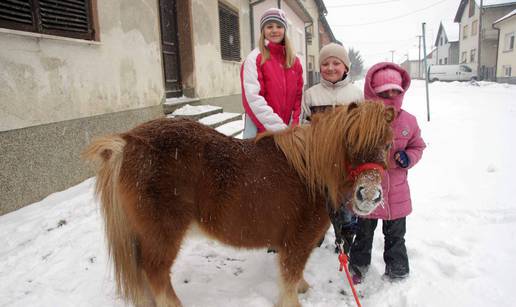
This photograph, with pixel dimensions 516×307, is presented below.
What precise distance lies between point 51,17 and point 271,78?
131 inches

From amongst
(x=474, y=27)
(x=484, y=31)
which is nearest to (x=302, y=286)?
(x=484, y=31)

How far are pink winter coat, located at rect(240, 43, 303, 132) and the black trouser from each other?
1.17 meters

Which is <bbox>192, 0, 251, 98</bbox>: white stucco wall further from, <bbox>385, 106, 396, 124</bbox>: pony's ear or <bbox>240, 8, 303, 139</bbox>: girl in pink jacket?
<bbox>385, 106, 396, 124</bbox>: pony's ear

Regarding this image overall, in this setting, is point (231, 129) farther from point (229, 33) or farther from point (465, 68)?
point (465, 68)

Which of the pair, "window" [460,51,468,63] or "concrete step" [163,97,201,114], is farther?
"window" [460,51,468,63]

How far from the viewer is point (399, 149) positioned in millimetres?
2482

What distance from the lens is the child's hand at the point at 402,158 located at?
241cm

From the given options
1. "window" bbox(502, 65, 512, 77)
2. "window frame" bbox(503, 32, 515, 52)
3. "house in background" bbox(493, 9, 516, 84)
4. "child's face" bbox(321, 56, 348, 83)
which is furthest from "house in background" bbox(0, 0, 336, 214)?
"window frame" bbox(503, 32, 515, 52)

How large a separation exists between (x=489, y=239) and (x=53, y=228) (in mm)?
4472

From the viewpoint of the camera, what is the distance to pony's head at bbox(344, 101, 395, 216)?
74.1 inches

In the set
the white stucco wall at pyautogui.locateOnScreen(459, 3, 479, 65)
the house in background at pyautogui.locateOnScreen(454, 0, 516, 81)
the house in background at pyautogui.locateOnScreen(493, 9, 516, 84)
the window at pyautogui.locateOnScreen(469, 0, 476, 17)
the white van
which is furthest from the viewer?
the white stucco wall at pyautogui.locateOnScreen(459, 3, 479, 65)

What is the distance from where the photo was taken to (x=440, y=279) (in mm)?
2566

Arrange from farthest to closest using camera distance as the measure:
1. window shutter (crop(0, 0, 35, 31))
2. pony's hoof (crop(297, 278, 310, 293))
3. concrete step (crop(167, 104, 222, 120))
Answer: concrete step (crop(167, 104, 222, 120)) < window shutter (crop(0, 0, 35, 31)) < pony's hoof (crop(297, 278, 310, 293))

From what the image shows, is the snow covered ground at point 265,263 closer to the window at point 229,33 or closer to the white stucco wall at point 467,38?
the window at point 229,33
